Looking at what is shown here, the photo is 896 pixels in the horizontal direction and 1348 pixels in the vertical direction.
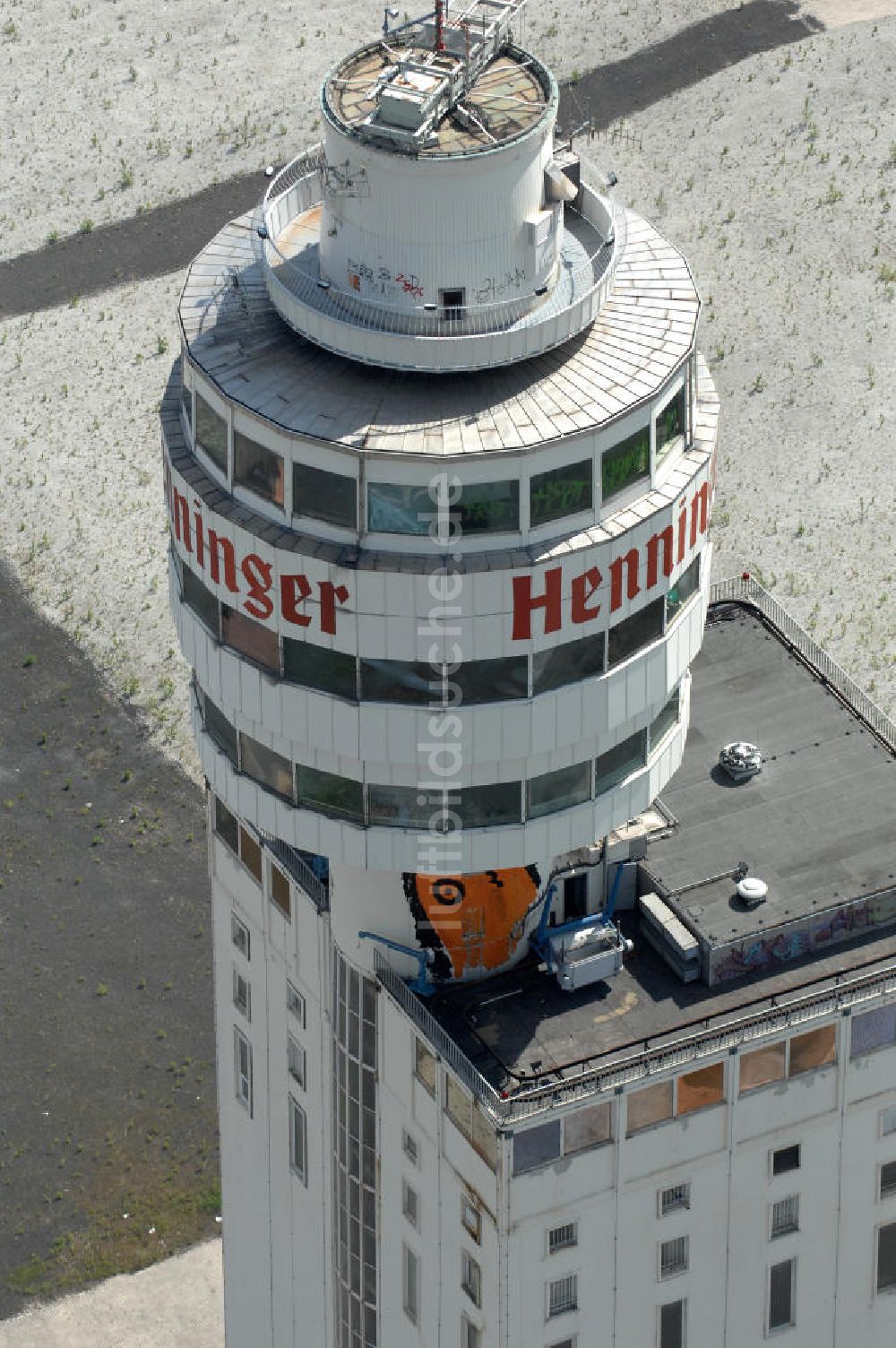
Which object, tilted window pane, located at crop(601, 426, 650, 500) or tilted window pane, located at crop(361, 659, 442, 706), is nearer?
tilted window pane, located at crop(601, 426, 650, 500)

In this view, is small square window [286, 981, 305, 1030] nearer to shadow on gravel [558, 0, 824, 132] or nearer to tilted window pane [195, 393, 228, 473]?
tilted window pane [195, 393, 228, 473]

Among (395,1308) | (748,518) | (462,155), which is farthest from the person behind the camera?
(748,518)

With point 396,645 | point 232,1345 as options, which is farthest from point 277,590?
point 232,1345

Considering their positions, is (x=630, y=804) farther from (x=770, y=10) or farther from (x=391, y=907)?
(x=770, y=10)

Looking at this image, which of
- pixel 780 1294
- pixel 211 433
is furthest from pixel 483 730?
pixel 780 1294

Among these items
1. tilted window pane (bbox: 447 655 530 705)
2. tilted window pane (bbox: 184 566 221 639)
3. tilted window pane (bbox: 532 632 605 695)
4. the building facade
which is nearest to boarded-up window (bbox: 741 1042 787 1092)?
the building facade

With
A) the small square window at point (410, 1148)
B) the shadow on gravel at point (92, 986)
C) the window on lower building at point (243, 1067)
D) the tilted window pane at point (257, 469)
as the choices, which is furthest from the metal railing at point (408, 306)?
the shadow on gravel at point (92, 986)
